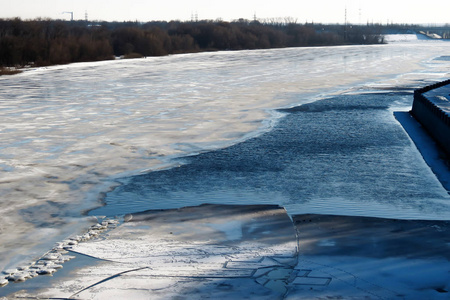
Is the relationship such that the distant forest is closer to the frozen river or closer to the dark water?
the frozen river

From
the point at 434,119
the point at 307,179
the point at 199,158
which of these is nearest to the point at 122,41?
the point at 434,119

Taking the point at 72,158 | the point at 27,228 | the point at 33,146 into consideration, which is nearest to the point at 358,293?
the point at 27,228

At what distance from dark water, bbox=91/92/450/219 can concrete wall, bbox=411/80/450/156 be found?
0.73 metres

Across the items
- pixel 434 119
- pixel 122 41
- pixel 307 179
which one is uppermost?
pixel 122 41

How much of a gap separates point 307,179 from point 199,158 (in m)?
2.70

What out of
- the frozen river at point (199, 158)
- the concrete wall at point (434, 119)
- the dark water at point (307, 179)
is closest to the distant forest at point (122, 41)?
the frozen river at point (199, 158)

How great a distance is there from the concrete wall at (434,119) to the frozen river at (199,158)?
0.77 metres

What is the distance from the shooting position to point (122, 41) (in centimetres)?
7475

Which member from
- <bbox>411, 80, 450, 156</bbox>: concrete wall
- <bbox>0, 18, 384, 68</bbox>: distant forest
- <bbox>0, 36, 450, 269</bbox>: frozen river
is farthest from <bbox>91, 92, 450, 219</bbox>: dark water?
<bbox>0, 18, 384, 68</bbox>: distant forest

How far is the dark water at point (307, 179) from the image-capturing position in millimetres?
9188

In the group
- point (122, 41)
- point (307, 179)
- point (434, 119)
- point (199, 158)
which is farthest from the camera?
point (122, 41)

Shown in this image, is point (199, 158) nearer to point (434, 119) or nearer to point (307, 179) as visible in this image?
point (307, 179)

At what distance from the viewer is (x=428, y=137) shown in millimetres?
15945

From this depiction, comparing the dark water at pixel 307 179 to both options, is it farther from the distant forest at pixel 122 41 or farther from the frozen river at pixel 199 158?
the distant forest at pixel 122 41
